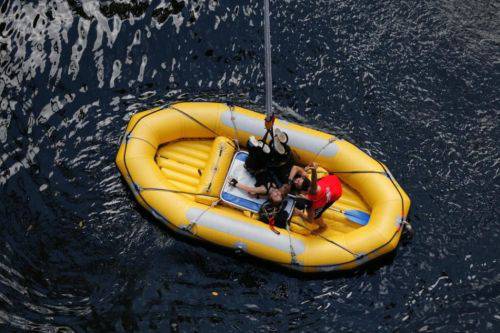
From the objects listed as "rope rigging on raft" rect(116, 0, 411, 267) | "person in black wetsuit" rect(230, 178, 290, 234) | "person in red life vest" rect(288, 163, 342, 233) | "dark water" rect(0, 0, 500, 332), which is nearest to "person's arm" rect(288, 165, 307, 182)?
"person in red life vest" rect(288, 163, 342, 233)

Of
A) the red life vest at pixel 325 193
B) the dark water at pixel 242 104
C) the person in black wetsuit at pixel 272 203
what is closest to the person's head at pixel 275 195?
the person in black wetsuit at pixel 272 203

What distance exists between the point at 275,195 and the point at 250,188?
48 centimetres

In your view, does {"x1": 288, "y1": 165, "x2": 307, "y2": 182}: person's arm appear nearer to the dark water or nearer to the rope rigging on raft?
the rope rigging on raft

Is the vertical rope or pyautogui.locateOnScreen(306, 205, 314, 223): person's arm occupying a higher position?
the vertical rope

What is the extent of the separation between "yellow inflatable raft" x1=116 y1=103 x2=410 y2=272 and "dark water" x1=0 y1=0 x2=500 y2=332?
0.46 meters

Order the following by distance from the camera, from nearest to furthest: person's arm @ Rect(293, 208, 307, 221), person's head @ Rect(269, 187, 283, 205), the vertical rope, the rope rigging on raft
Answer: the vertical rope → the rope rigging on raft → person's head @ Rect(269, 187, 283, 205) → person's arm @ Rect(293, 208, 307, 221)

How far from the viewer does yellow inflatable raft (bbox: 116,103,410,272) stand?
7168 mm

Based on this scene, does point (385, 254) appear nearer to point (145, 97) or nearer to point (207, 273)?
point (207, 273)

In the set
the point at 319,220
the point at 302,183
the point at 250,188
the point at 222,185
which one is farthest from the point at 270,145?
the point at 319,220

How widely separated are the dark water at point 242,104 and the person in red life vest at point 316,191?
88 cm

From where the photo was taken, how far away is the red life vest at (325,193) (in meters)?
6.84

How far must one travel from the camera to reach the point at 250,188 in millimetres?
7652

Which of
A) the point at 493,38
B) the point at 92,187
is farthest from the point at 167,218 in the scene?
the point at 493,38

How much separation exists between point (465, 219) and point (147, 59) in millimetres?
5780
